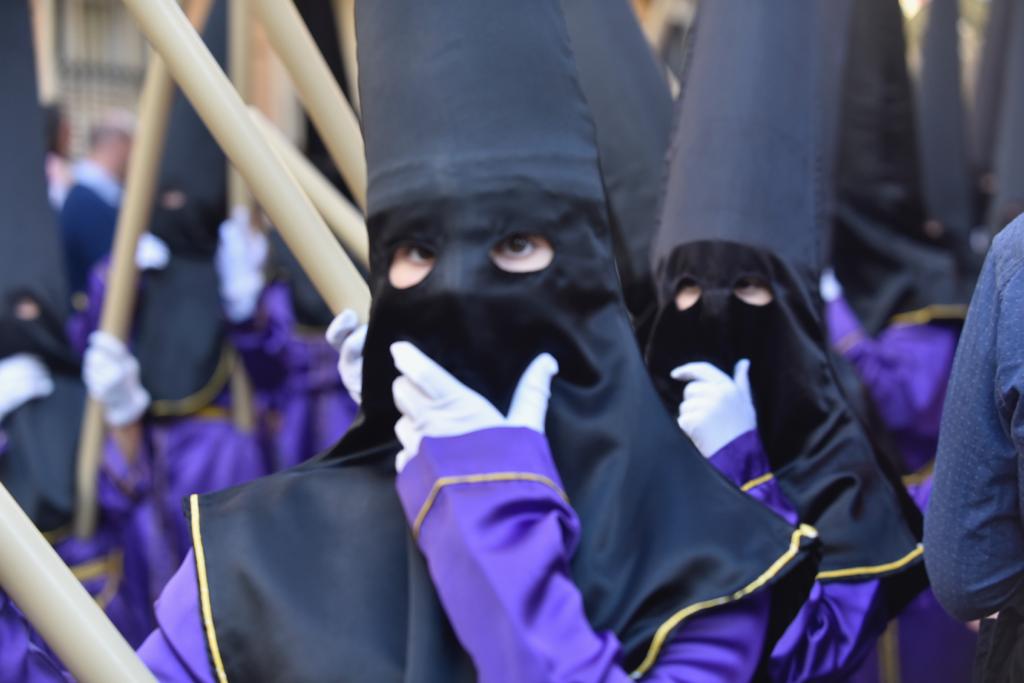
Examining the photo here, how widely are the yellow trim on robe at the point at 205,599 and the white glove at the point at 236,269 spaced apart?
332cm

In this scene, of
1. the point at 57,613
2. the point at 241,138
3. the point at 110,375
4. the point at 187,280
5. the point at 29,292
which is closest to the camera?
the point at 57,613

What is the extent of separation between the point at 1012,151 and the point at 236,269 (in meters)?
2.76

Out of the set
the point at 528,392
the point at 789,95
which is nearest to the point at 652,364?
the point at 789,95

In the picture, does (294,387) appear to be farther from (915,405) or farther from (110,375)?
(915,405)

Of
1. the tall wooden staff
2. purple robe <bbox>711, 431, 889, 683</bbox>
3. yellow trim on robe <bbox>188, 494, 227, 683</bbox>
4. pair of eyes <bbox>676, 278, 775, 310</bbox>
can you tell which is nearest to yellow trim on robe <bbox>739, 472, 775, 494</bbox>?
purple robe <bbox>711, 431, 889, 683</bbox>

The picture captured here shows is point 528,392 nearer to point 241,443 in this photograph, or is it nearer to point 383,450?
point 383,450

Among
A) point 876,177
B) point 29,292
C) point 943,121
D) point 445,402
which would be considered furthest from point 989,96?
point 445,402

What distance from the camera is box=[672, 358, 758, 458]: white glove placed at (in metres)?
2.47

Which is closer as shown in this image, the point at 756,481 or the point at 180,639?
the point at 180,639

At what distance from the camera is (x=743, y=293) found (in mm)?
2686

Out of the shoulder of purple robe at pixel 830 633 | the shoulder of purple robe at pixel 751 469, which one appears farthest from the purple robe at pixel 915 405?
the shoulder of purple robe at pixel 751 469

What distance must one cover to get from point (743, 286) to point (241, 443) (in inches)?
104

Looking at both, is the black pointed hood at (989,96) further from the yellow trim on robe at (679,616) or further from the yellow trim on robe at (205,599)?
the yellow trim on robe at (205,599)

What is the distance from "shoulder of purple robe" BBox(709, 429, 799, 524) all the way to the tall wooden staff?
1.53m
